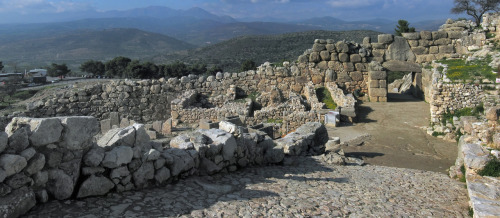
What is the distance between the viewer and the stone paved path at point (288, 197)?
5426 millimetres

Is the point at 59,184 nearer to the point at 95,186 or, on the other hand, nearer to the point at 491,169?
the point at 95,186

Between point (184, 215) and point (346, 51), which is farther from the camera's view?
point (346, 51)

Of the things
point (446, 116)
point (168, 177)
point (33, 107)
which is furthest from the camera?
point (33, 107)

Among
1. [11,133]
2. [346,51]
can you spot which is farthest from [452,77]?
[11,133]

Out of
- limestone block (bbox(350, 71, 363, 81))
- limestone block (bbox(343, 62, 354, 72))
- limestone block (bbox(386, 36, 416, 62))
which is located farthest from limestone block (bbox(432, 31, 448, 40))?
limestone block (bbox(343, 62, 354, 72))

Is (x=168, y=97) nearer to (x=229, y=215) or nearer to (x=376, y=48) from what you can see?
(x=376, y=48)

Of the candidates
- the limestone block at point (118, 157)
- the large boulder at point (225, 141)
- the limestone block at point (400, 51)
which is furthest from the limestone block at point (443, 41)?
the limestone block at point (118, 157)

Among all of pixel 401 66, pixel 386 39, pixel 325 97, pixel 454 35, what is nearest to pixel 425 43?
pixel 454 35

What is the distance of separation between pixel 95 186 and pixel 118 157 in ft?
1.66

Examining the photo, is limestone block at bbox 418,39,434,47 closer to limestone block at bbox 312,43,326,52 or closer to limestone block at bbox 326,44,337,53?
limestone block at bbox 326,44,337,53

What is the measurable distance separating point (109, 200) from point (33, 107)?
1278 centimetres

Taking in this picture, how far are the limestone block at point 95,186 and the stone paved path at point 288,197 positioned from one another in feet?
0.31

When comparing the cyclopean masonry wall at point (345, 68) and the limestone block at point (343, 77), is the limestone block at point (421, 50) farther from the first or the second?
the limestone block at point (343, 77)

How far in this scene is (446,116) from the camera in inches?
556
